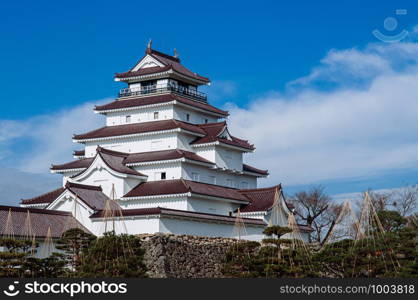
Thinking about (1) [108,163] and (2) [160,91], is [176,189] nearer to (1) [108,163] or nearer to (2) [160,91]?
(1) [108,163]

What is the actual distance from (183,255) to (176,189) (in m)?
5.43

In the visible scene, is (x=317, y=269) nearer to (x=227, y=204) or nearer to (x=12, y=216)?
(x=227, y=204)

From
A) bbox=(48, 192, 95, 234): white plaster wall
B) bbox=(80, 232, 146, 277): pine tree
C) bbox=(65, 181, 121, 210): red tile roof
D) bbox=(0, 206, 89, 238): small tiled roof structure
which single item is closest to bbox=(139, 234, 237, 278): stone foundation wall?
bbox=(80, 232, 146, 277): pine tree

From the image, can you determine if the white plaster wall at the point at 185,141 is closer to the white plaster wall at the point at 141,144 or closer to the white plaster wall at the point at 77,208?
the white plaster wall at the point at 141,144

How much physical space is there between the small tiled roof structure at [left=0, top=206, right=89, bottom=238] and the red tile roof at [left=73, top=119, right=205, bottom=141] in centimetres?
887

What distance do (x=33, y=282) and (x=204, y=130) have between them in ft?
82.9

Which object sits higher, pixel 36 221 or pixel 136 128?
pixel 136 128

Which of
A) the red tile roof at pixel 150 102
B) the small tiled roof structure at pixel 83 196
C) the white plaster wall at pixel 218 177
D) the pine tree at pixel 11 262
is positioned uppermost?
the red tile roof at pixel 150 102

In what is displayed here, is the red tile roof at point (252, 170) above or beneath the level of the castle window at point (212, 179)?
above

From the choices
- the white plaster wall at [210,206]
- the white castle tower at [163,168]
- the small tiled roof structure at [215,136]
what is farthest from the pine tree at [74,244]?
the small tiled roof structure at [215,136]

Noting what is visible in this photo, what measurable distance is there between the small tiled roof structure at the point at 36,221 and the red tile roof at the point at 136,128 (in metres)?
8.87

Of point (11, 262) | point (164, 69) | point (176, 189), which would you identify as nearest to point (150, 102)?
point (164, 69)

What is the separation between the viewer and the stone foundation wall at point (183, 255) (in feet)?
112

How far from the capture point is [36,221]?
35969 millimetres
